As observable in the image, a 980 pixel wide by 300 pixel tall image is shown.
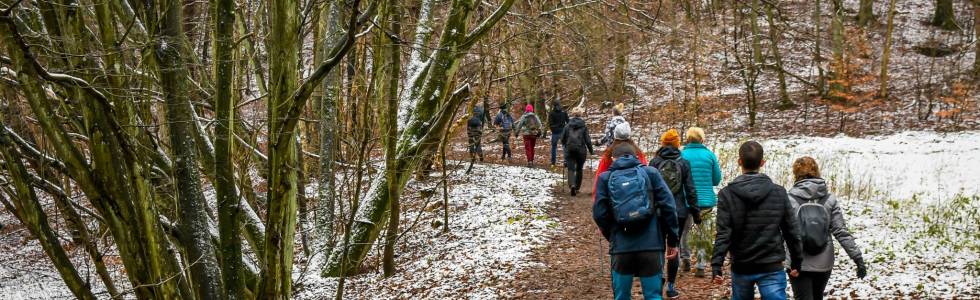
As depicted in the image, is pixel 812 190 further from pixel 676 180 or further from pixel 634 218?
pixel 676 180

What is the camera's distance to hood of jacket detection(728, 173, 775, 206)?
441 centimetres

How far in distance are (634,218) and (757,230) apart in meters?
0.75

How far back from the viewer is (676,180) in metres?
5.95

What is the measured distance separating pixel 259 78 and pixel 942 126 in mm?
16864

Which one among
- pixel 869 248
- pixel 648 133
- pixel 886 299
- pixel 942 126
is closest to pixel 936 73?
pixel 942 126

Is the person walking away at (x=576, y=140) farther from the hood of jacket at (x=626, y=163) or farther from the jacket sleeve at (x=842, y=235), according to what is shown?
the jacket sleeve at (x=842, y=235)

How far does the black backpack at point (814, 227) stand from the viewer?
4.52 m

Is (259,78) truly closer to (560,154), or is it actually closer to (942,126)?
(560,154)

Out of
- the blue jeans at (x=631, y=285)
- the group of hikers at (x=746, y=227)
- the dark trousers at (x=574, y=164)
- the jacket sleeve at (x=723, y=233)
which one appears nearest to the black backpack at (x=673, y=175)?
the group of hikers at (x=746, y=227)

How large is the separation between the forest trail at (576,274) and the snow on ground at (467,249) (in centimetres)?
22

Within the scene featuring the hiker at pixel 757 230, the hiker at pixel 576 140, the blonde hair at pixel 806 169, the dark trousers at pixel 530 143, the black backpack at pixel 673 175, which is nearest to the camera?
the hiker at pixel 757 230

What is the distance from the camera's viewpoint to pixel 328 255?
9820mm

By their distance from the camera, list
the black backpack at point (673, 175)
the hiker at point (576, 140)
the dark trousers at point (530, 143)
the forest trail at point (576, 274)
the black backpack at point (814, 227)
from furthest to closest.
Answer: the dark trousers at point (530, 143), the hiker at point (576, 140), the forest trail at point (576, 274), the black backpack at point (673, 175), the black backpack at point (814, 227)

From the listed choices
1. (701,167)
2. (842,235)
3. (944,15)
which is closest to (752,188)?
(842,235)
